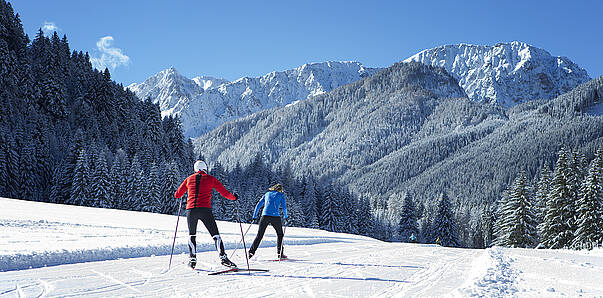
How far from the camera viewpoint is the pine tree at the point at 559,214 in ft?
93.5

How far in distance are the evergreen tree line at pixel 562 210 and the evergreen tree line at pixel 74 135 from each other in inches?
1521

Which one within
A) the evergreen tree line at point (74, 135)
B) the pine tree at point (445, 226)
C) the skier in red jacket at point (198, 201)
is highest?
the evergreen tree line at point (74, 135)

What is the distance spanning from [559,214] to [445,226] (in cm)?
2442

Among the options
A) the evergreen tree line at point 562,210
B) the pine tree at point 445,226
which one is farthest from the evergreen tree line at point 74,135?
the evergreen tree line at point 562,210

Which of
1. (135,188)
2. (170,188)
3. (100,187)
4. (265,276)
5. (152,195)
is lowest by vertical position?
(265,276)

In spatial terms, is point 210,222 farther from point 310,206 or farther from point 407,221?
point 310,206

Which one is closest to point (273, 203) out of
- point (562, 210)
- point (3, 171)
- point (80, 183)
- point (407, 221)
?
point (562, 210)

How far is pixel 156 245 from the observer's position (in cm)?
1102

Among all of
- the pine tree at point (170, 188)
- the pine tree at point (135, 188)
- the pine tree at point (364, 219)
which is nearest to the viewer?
the pine tree at point (135, 188)

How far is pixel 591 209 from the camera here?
87.0 feet

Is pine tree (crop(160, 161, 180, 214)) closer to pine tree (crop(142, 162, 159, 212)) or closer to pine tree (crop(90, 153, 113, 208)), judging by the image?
pine tree (crop(142, 162, 159, 212))

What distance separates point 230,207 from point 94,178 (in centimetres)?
1845

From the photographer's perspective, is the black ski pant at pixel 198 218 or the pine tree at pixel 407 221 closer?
the black ski pant at pixel 198 218

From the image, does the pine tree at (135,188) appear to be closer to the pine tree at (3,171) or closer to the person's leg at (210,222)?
the pine tree at (3,171)
